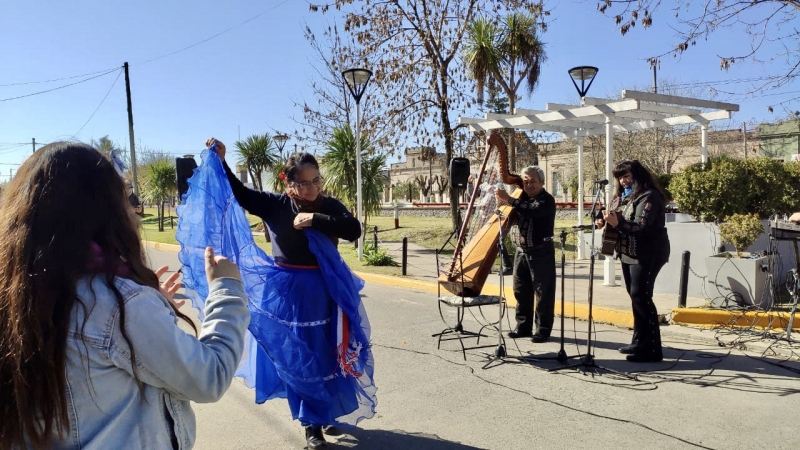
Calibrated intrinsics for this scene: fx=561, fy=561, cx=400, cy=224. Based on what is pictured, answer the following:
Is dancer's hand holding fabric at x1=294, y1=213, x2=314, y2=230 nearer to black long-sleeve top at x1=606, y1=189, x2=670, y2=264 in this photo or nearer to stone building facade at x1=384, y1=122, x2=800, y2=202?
black long-sleeve top at x1=606, y1=189, x2=670, y2=264

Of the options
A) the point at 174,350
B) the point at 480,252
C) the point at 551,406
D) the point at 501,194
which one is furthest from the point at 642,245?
the point at 174,350

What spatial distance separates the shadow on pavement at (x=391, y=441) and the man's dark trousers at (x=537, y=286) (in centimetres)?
283

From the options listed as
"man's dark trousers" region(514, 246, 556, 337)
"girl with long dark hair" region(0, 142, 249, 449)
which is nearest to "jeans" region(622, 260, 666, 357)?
"man's dark trousers" region(514, 246, 556, 337)

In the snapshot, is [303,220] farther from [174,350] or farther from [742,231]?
[742,231]

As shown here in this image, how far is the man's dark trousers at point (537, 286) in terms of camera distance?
6.39 metres

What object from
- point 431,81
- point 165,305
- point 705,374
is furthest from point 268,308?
point 431,81

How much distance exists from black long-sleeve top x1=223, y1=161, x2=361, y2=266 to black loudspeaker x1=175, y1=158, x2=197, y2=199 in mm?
281

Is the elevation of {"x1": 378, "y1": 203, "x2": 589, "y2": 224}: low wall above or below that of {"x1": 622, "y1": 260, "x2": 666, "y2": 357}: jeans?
above

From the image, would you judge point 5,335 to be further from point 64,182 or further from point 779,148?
point 779,148

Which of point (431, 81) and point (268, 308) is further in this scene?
A: point (431, 81)

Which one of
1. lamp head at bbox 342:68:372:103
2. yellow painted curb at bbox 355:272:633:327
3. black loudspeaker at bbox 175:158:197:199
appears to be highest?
lamp head at bbox 342:68:372:103

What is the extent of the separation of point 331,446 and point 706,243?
7.48m

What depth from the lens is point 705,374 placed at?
5.33 metres

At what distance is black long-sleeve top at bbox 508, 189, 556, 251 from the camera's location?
6227mm
